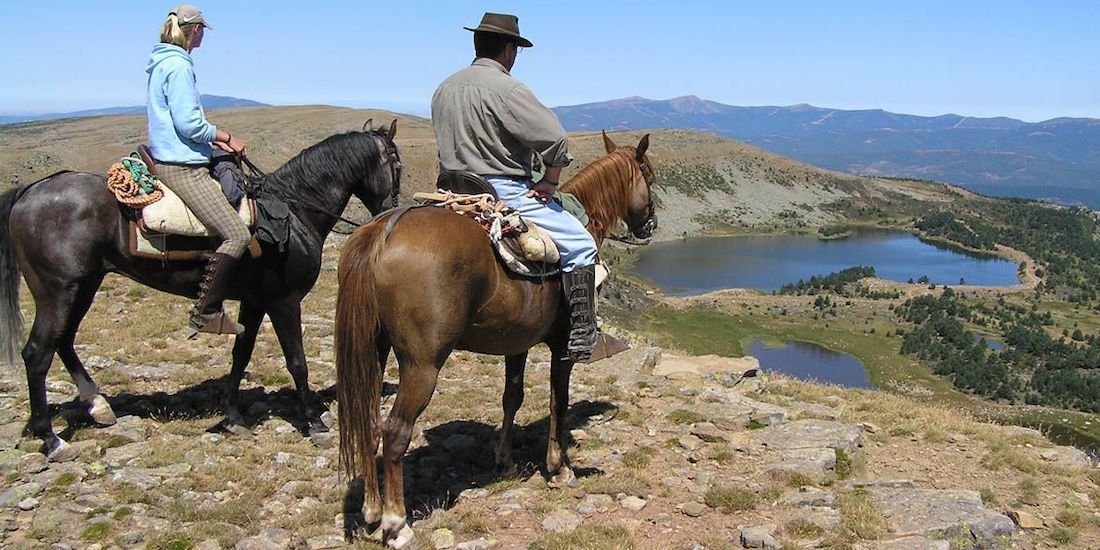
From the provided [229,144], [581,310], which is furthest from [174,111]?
[581,310]

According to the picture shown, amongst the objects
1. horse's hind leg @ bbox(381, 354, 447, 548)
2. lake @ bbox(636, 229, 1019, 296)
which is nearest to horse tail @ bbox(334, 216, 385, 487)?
horse's hind leg @ bbox(381, 354, 447, 548)

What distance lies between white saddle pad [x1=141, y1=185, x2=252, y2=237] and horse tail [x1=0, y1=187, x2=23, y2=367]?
1.39 metres

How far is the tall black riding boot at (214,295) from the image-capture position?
724cm

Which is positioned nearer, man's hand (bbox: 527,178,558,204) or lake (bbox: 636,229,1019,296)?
man's hand (bbox: 527,178,558,204)

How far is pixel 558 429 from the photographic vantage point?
7.17 metres

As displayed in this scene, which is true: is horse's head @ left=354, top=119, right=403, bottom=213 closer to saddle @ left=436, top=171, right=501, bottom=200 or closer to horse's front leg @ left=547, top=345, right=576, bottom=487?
saddle @ left=436, top=171, right=501, bottom=200

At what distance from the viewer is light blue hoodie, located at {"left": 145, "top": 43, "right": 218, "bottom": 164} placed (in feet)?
21.9

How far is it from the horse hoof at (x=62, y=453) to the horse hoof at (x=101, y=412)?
0.73m

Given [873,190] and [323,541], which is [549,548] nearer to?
[323,541]

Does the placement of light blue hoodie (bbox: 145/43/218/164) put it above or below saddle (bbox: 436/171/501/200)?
above

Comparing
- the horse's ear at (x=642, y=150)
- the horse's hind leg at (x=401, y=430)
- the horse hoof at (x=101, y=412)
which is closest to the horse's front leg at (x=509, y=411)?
the horse's hind leg at (x=401, y=430)

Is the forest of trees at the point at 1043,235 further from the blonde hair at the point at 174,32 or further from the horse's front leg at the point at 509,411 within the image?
the blonde hair at the point at 174,32

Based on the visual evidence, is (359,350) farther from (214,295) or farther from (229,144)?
(229,144)

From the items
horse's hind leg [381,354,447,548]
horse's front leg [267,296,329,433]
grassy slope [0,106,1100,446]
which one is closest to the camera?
horse's hind leg [381,354,447,548]
